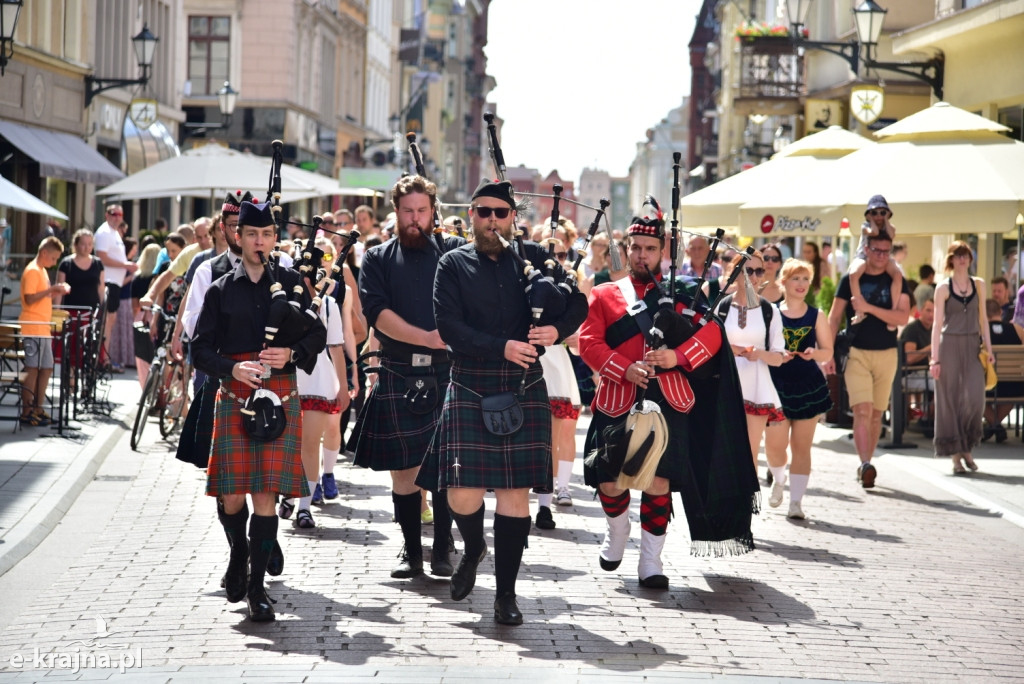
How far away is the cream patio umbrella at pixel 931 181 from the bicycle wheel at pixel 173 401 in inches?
232

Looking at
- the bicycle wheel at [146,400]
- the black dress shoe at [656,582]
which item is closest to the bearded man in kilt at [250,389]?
the black dress shoe at [656,582]

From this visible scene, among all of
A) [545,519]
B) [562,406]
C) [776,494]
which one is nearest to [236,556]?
[545,519]

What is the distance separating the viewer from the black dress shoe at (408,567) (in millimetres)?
7812

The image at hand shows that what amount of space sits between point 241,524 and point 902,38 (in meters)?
17.9

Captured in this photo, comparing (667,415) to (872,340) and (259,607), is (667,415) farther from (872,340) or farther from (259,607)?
(872,340)

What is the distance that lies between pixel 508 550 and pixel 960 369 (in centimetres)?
687

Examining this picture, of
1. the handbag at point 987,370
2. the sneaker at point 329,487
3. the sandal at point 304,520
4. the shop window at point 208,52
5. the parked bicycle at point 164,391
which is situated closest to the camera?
the sandal at point 304,520

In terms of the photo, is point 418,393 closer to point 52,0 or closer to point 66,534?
point 66,534

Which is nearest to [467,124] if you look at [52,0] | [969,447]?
[52,0]

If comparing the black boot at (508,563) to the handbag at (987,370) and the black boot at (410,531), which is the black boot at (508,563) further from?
the handbag at (987,370)

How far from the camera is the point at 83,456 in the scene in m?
12.0

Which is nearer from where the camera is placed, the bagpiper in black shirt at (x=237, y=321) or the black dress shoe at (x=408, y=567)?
the bagpiper in black shirt at (x=237, y=321)

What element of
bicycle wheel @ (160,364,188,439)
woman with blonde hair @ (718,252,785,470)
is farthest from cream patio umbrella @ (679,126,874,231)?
woman with blonde hair @ (718,252,785,470)

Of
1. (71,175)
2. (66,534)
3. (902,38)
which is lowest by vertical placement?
(66,534)
